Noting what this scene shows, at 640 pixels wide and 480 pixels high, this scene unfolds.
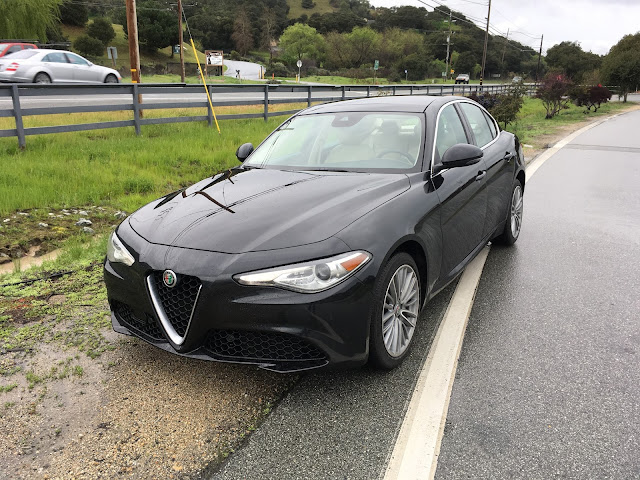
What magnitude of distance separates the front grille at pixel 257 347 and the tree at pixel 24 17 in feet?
147

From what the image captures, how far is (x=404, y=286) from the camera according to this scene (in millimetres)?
3170

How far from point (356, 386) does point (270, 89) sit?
45.3 ft

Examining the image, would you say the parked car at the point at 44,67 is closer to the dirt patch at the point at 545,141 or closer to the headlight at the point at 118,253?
the dirt patch at the point at 545,141

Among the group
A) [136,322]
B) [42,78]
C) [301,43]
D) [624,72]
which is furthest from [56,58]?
[301,43]

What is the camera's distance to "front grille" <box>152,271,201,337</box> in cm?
266

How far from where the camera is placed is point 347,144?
415 cm

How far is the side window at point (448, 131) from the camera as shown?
13.2ft

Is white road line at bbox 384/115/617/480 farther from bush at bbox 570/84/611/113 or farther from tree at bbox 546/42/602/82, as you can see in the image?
tree at bbox 546/42/602/82

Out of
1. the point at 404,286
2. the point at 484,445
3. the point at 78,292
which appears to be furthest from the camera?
the point at 78,292

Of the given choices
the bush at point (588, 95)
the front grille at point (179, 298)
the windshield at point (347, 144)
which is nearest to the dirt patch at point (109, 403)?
the front grille at point (179, 298)

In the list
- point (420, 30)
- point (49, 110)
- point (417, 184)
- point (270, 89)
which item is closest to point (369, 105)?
point (417, 184)

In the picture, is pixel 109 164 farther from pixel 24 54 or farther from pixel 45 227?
pixel 24 54

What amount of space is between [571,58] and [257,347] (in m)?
115

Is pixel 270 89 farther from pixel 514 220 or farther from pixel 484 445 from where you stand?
pixel 484 445
